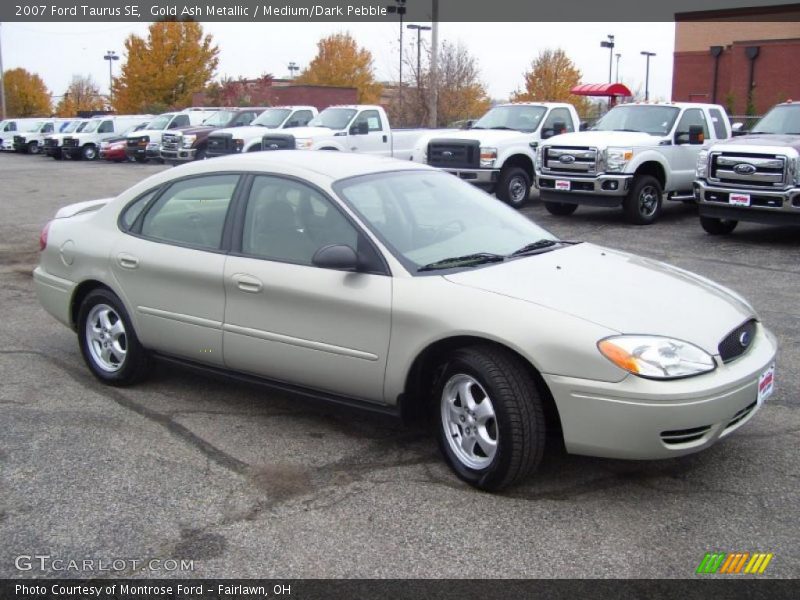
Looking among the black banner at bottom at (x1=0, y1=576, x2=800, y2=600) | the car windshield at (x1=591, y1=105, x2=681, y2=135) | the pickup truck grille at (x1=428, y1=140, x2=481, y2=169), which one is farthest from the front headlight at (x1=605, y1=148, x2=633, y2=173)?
the black banner at bottom at (x1=0, y1=576, x2=800, y2=600)

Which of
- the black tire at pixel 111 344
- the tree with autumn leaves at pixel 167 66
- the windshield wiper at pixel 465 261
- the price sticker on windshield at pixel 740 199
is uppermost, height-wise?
the tree with autumn leaves at pixel 167 66

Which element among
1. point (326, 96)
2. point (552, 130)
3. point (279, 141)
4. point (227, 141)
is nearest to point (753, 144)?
point (552, 130)

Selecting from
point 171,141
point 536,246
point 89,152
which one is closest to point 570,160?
point 536,246

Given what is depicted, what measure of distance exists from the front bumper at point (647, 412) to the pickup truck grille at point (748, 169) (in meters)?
8.51

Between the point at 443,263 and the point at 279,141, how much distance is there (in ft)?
54.1

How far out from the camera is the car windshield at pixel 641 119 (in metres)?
14.6

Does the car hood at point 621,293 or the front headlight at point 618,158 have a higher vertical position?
the front headlight at point 618,158

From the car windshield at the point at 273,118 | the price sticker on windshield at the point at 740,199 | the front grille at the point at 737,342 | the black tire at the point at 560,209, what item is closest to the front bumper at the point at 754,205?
the price sticker on windshield at the point at 740,199

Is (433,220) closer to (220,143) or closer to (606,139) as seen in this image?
(606,139)

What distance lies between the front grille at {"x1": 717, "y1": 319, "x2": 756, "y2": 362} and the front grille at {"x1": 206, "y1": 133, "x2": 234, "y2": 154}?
19.4 m

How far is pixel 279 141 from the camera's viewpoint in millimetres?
20422

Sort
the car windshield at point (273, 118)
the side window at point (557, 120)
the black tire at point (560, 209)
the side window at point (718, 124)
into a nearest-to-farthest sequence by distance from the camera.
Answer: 1. the side window at point (718, 124)
2. the black tire at point (560, 209)
3. the side window at point (557, 120)
4. the car windshield at point (273, 118)

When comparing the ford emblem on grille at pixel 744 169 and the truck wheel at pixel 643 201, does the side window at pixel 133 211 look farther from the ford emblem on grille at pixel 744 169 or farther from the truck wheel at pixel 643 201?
the truck wheel at pixel 643 201

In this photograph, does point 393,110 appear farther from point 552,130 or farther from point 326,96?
point 552,130
